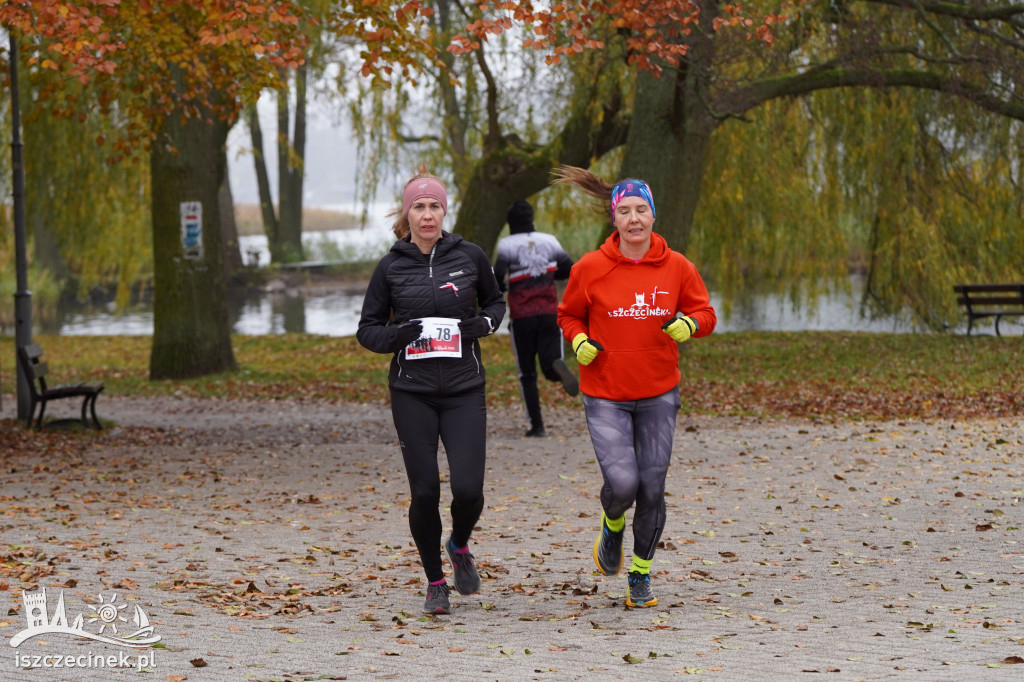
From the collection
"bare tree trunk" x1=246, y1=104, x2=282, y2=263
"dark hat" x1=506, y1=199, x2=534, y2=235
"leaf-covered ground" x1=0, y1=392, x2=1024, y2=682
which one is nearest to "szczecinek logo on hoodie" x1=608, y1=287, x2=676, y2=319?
"leaf-covered ground" x1=0, y1=392, x2=1024, y2=682

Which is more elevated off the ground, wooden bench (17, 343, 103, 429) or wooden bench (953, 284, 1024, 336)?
wooden bench (953, 284, 1024, 336)

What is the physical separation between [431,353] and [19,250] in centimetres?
916

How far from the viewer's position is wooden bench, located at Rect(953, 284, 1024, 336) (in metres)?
20.5

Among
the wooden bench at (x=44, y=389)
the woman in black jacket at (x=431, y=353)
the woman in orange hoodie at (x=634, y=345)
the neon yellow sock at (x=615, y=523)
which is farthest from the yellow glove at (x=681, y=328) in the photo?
the wooden bench at (x=44, y=389)

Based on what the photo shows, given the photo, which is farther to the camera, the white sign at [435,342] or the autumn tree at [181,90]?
the autumn tree at [181,90]

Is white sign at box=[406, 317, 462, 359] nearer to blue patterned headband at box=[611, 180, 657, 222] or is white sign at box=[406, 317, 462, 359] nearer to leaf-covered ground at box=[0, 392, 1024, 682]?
blue patterned headband at box=[611, 180, 657, 222]

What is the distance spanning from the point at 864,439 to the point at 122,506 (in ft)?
21.5

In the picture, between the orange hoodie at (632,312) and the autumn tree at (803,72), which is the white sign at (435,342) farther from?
the autumn tree at (803,72)

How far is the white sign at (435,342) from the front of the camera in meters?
5.84

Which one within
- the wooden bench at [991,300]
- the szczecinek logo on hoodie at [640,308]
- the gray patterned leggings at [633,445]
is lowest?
the gray patterned leggings at [633,445]

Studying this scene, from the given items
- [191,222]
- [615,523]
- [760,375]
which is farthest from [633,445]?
[191,222]

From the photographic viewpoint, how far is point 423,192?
5.96 metres

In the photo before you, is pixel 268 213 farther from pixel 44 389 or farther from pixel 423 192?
pixel 423 192

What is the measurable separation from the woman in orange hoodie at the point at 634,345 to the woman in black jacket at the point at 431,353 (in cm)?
48
